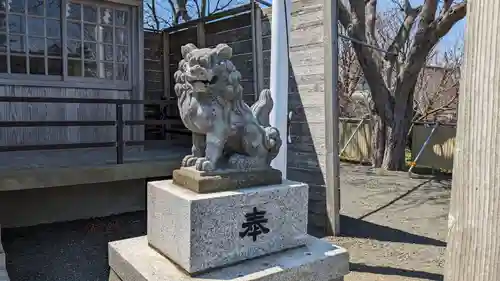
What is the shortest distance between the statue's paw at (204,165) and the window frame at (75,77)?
4370mm

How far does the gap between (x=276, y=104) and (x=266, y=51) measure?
1.99 meters

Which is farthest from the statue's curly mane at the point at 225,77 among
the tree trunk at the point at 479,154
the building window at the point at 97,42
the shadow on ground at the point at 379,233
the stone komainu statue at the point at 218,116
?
the building window at the point at 97,42

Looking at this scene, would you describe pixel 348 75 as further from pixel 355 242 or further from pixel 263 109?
pixel 263 109

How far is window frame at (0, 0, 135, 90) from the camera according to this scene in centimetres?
525

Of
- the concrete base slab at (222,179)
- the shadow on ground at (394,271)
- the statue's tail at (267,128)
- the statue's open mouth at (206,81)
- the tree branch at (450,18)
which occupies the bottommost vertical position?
the shadow on ground at (394,271)

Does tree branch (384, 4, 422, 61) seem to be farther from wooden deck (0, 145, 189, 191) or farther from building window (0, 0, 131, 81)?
building window (0, 0, 131, 81)

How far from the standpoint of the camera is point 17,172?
156 inches

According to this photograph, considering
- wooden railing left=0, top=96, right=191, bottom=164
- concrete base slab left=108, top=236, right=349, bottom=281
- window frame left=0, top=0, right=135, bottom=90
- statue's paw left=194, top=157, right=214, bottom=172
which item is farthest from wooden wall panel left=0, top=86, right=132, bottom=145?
statue's paw left=194, top=157, right=214, bottom=172

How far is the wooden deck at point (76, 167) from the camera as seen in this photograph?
4.01m

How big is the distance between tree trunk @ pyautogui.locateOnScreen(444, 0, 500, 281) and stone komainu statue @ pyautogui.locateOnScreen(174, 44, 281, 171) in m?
1.14

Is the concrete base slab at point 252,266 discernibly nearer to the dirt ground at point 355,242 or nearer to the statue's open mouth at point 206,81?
the statue's open mouth at point 206,81

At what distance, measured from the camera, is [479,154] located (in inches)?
37.4

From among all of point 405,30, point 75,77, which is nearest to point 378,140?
point 405,30

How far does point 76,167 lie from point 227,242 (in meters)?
3.00
